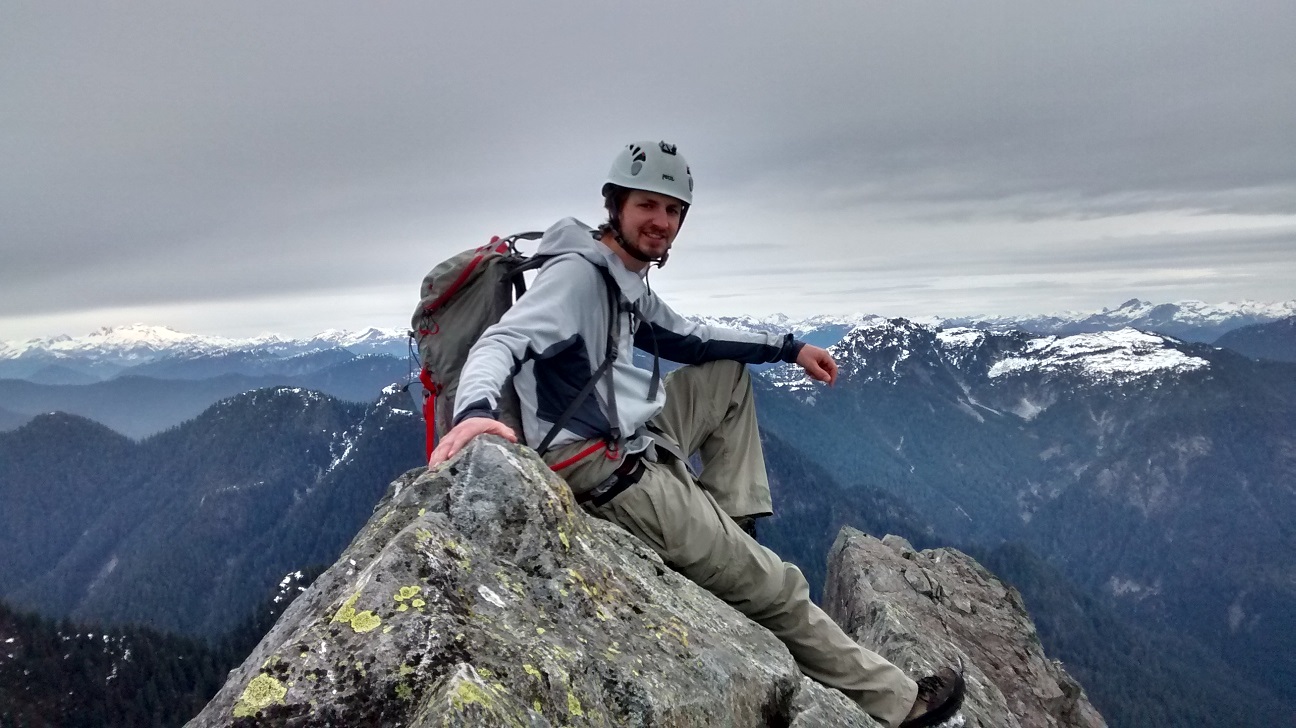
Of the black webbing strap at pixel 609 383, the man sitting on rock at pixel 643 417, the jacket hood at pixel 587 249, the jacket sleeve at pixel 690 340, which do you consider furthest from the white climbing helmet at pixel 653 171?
the jacket sleeve at pixel 690 340

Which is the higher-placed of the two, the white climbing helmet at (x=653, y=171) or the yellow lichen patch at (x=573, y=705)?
the white climbing helmet at (x=653, y=171)

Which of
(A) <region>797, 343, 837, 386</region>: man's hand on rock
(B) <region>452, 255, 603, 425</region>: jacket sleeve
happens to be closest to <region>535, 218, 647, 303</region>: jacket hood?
(B) <region>452, 255, 603, 425</region>: jacket sleeve

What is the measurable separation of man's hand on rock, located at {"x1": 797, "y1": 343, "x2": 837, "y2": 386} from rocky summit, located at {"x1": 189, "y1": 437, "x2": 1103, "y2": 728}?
4.07 m

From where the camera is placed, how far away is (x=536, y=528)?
231 inches

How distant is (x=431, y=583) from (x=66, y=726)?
15712cm

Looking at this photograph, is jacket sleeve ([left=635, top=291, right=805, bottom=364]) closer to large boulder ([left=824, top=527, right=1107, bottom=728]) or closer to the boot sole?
the boot sole

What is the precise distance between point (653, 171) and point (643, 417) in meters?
2.63

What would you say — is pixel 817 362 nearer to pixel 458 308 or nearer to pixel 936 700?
pixel 936 700

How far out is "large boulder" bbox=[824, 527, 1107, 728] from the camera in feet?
40.6

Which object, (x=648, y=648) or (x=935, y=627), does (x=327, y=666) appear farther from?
(x=935, y=627)

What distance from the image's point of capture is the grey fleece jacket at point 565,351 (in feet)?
19.7

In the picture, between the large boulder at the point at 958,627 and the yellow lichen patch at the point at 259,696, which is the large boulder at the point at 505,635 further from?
the large boulder at the point at 958,627

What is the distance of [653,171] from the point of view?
765 cm

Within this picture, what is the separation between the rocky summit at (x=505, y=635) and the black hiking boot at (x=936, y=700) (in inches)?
76.1
